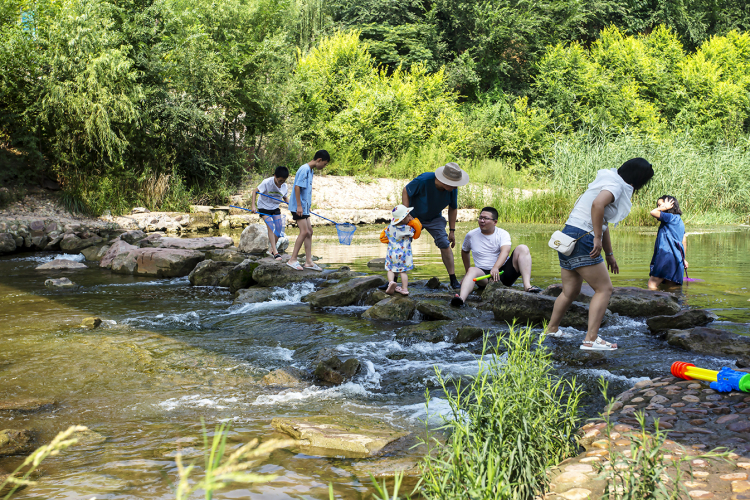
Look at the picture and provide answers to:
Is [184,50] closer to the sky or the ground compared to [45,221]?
Result: closer to the sky

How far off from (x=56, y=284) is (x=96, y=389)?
587 centimetres

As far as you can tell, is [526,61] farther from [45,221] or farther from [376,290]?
[376,290]

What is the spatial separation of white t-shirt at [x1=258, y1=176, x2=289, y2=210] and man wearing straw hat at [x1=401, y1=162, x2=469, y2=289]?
340cm

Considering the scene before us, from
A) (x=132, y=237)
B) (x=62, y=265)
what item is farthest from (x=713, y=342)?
(x=132, y=237)

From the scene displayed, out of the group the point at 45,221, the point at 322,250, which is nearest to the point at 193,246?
the point at 322,250

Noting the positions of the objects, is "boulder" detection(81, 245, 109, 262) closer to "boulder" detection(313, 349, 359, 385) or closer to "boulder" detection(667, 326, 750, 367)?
"boulder" detection(313, 349, 359, 385)

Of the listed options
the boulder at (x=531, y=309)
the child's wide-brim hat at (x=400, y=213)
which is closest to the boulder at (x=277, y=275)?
the child's wide-brim hat at (x=400, y=213)

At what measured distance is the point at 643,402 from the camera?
392 cm

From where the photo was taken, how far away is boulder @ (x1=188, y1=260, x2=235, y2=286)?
1013 cm

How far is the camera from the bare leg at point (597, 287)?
5.12 meters

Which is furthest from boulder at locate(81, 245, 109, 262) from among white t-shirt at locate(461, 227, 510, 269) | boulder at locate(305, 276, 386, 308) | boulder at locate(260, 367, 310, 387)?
boulder at locate(260, 367, 310, 387)

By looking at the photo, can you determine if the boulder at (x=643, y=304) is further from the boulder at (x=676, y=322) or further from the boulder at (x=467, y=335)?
the boulder at (x=467, y=335)

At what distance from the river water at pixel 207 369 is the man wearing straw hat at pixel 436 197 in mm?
1650

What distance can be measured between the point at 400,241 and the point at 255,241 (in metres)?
6.86
